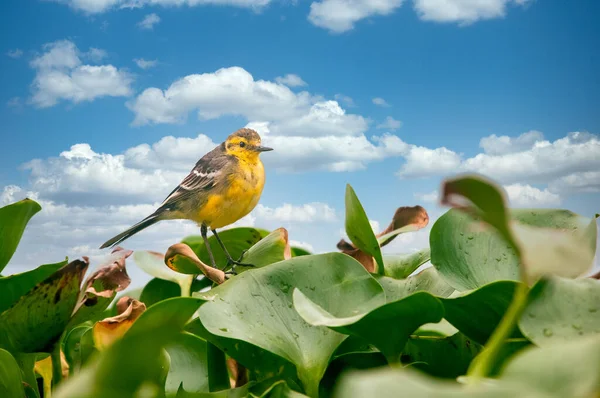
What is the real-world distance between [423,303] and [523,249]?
0.18 meters

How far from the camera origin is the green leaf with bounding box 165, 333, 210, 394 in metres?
0.72

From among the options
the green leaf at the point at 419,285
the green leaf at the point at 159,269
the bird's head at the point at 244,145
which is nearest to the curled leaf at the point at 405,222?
the green leaf at the point at 419,285

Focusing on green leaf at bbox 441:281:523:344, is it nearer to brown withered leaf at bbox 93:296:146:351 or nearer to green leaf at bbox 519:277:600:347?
green leaf at bbox 519:277:600:347

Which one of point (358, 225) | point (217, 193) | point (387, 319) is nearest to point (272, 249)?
point (358, 225)

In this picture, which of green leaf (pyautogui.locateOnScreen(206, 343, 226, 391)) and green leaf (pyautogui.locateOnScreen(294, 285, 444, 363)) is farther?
green leaf (pyautogui.locateOnScreen(206, 343, 226, 391))

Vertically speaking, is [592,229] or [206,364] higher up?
[592,229]

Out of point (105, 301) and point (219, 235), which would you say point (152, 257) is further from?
point (105, 301)

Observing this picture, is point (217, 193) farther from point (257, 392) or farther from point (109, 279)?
point (257, 392)

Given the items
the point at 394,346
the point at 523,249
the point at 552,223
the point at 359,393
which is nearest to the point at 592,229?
the point at 552,223

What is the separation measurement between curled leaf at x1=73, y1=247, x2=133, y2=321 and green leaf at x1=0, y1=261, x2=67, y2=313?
69mm

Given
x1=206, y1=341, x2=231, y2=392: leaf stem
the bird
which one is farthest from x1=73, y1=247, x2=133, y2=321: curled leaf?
the bird

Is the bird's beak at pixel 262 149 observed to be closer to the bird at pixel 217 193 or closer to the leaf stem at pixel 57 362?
the bird at pixel 217 193

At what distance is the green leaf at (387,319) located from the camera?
0.47 m

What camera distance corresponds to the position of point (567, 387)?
260 millimetres
